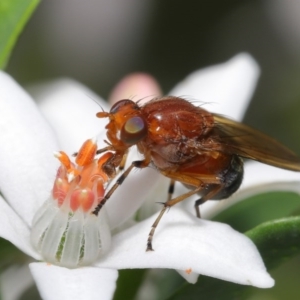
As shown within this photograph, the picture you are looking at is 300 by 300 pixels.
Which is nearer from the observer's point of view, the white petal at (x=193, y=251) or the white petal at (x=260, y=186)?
the white petal at (x=193, y=251)

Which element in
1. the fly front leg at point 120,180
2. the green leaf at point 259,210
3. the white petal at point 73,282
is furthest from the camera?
the green leaf at point 259,210

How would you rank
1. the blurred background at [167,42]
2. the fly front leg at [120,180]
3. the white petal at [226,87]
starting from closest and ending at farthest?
the fly front leg at [120,180] < the white petal at [226,87] < the blurred background at [167,42]

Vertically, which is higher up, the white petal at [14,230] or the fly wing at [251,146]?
the white petal at [14,230]

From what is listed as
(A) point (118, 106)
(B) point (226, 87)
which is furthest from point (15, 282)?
(B) point (226, 87)

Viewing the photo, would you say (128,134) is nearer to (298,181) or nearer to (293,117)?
(298,181)

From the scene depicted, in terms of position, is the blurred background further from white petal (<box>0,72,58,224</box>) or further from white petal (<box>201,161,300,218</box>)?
white petal (<box>0,72,58,224</box>)

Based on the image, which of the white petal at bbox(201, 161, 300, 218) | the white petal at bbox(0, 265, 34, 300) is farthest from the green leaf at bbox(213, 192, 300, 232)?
the white petal at bbox(0, 265, 34, 300)

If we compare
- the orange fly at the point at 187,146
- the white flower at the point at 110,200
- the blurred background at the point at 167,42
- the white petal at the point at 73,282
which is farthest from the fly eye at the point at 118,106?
the blurred background at the point at 167,42

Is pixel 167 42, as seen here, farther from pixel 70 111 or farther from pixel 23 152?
pixel 23 152

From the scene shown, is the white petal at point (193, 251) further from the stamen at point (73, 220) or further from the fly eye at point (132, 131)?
the fly eye at point (132, 131)
